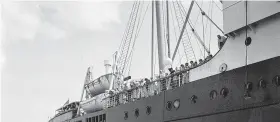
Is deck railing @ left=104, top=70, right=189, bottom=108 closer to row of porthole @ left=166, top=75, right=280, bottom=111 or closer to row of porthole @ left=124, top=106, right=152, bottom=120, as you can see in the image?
row of porthole @ left=124, top=106, right=152, bottom=120

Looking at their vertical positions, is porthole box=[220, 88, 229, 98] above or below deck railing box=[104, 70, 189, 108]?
below

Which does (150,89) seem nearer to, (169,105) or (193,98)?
(169,105)

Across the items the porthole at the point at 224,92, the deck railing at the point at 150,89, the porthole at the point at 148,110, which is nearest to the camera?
the porthole at the point at 224,92

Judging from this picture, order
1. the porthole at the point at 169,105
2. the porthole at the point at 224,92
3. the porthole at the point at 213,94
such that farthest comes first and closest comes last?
the porthole at the point at 169,105 → the porthole at the point at 213,94 → the porthole at the point at 224,92

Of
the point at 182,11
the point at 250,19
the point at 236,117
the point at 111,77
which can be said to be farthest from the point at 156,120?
the point at 182,11

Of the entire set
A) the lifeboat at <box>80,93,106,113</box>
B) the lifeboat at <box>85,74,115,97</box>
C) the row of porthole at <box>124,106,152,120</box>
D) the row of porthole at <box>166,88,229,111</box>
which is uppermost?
the lifeboat at <box>85,74,115,97</box>

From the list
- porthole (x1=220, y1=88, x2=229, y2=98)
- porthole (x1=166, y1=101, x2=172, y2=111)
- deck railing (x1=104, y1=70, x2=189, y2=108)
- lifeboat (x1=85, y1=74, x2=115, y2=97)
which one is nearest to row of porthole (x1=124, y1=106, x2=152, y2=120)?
deck railing (x1=104, y1=70, x2=189, y2=108)

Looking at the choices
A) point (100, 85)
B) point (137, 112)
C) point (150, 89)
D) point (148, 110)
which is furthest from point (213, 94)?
point (100, 85)

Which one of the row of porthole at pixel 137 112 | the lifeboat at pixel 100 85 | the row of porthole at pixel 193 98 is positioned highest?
the lifeboat at pixel 100 85

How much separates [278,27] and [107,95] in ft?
37.7

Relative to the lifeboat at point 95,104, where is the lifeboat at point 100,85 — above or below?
above

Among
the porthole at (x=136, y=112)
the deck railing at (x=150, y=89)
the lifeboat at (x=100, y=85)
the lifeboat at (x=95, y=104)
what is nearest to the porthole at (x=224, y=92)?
the deck railing at (x=150, y=89)

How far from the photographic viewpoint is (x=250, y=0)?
10.6 meters

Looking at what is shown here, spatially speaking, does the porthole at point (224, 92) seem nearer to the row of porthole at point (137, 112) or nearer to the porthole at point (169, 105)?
the porthole at point (169, 105)
